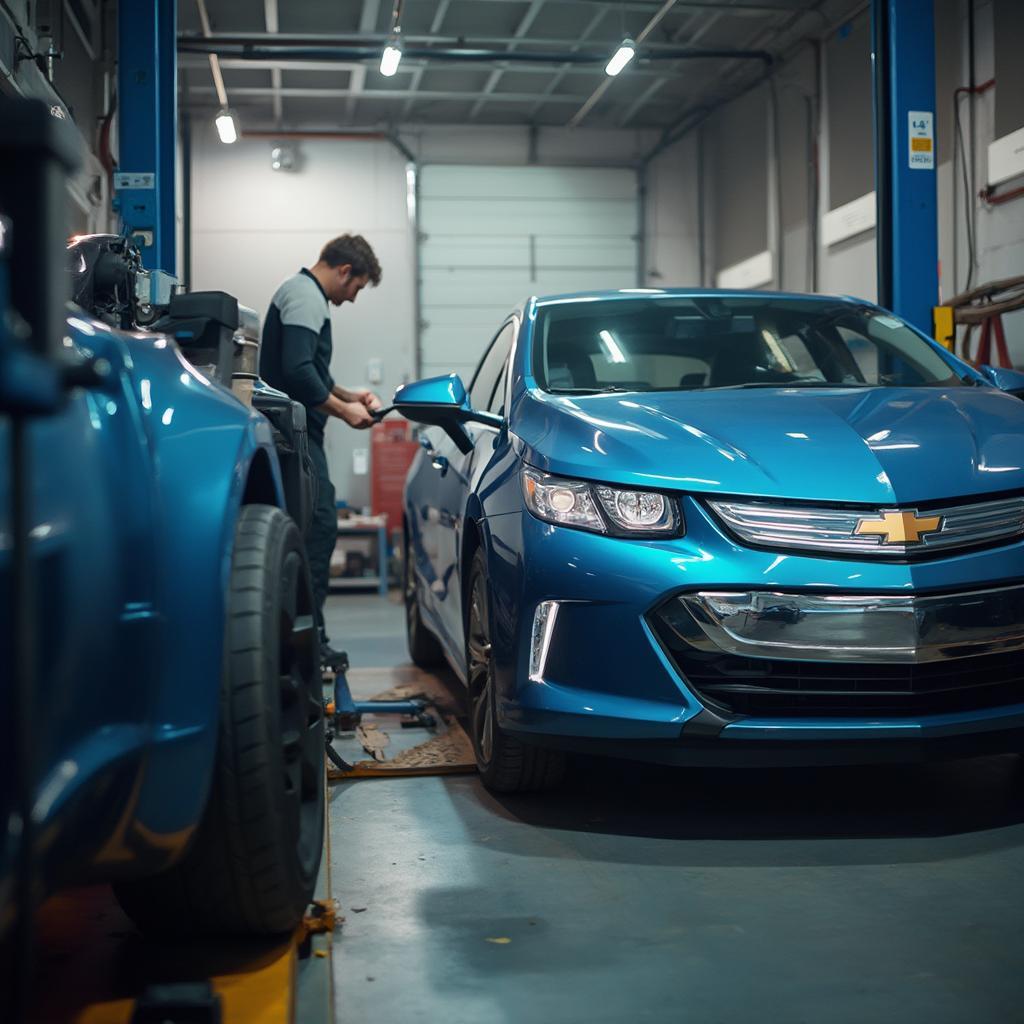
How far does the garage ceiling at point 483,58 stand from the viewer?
11.1 meters

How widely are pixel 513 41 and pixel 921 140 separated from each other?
6634mm

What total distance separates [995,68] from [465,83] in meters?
6.00

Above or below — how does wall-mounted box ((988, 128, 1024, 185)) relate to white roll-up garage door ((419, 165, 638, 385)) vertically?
below

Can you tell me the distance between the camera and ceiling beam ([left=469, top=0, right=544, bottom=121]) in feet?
36.6

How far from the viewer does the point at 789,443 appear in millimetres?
2762

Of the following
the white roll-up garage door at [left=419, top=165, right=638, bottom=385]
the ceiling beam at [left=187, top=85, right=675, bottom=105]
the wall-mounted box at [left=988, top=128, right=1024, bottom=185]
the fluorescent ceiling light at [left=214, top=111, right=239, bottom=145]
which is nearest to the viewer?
the wall-mounted box at [left=988, top=128, right=1024, bottom=185]

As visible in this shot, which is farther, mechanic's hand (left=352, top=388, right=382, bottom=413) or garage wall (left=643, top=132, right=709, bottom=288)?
garage wall (left=643, top=132, right=709, bottom=288)

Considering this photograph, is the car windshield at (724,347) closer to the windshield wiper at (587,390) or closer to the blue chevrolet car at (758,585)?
the windshield wiper at (587,390)

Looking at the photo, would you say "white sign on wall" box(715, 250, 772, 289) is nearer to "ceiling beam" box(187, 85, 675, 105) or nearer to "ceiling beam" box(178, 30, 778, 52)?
"ceiling beam" box(178, 30, 778, 52)

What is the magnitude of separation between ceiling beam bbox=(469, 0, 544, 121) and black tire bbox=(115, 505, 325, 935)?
10.0 meters

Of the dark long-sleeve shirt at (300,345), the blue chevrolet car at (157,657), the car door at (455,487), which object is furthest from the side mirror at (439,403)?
the dark long-sleeve shirt at (300,345)

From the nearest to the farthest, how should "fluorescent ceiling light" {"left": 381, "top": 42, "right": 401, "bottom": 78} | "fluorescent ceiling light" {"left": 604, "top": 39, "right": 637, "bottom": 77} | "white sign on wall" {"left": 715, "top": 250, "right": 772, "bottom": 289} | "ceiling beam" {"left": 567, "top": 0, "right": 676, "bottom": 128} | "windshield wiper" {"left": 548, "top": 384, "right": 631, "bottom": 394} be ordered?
"windshield wiper" {"left": 548, "top": 384, "right": 631, "bottom": 394} → "fluorescent ceiling light" {"left": 381, "top": 42, "right": 401, "bottom": 78} → "fluorescent ceiling light" {"left": 604, "top": 39, "right": 637, "bottom": 77} → "ceiling beam" {"left": 567, "top": 0, "right": 676, "bottom": 128} → "white sign on wall" {"left": 715, "top": 250, "right": 772, "bottom": 289}

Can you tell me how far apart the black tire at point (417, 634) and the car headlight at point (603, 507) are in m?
2.48

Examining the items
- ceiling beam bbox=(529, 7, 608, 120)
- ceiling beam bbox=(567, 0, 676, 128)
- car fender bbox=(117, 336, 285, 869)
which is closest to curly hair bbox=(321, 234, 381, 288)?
car fender bbox=(117, 336, 285, 869)
